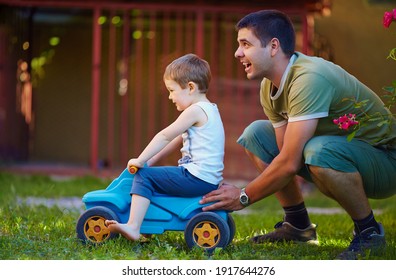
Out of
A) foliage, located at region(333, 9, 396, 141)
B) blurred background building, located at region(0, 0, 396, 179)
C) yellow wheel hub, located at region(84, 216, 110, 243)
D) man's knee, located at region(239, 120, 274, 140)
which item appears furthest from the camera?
blurred background building, located at region(0, 0, 396, 179)

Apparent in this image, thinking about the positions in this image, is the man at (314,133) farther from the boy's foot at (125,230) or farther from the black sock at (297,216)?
the boy's foot at (125,230)

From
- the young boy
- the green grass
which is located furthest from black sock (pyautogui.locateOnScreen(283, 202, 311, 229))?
the young boy

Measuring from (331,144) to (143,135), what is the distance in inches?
261

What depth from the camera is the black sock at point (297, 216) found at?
4.61 metres

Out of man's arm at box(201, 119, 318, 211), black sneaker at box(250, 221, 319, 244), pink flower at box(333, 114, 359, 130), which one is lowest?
black sneaker at box(250, 221, 319, 244)

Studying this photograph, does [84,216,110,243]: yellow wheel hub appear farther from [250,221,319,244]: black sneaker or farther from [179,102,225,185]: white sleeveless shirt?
[250,221,319,244]: black sneaker

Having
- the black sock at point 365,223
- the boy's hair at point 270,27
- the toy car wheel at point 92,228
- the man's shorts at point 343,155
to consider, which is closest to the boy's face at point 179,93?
the boy's hair at point 270,27

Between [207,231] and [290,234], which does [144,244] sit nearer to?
[207,231]

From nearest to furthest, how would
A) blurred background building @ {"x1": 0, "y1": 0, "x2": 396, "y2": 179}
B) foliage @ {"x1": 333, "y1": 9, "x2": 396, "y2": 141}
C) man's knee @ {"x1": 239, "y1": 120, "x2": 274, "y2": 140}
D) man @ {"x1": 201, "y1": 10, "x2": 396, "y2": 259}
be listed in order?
foliage @ {"x1": 333, "y1": 9, "x2": 396, "y2": 141}, man @ {"x1": 201, "y1": 10, "x2": 396, "y2": 259}, man's knee @ {"x1": 239, "y1": 120, "x2": 274, "y2": 140}, blurred background building @ {"x1": 0, "y1": 0, "x2": 396, "y2": 179}

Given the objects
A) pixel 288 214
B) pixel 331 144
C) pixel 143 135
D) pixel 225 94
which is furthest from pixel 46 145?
pixel 331 144

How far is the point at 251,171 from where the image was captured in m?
8.92

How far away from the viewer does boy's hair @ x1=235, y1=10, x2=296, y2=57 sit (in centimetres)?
412

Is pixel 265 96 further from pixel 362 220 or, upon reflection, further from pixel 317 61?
pixel 362 220

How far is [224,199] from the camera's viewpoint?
13.2ft
